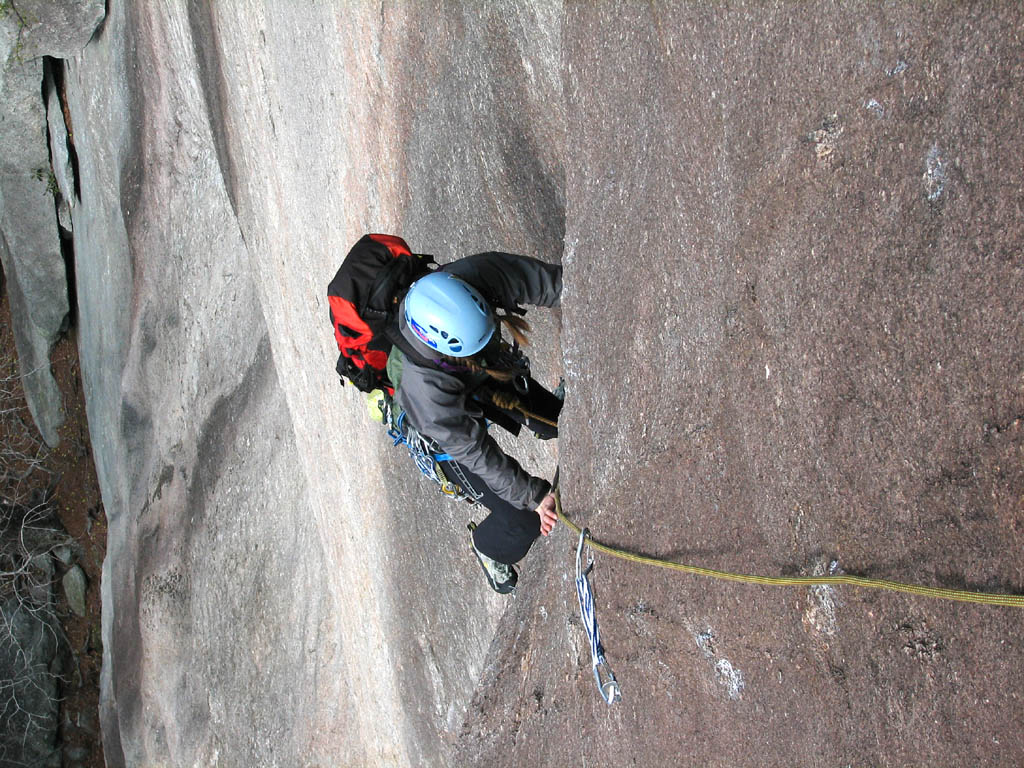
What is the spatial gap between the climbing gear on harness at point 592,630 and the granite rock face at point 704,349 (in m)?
0.04

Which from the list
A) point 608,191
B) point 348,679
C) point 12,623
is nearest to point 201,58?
point 348,679

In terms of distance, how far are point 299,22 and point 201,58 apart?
6.50 feet

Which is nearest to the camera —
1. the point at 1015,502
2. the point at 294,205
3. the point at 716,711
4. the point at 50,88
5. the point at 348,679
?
the point at 1015,502

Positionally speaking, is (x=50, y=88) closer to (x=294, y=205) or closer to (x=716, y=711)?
(x=294, y=205)

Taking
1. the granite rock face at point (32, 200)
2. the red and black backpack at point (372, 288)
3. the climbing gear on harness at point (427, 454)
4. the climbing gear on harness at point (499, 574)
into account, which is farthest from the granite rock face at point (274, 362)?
the red and black backpack at point (372, 288)

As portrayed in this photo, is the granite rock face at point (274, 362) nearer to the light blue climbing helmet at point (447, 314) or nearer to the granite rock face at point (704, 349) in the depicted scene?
the granite rock face at point (704, 349)

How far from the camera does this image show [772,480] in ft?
7.17

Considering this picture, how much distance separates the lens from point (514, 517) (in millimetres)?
4098

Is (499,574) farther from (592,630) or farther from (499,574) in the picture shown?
(592,630)

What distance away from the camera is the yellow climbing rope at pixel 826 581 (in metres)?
1.64

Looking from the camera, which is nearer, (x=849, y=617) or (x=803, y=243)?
(x=849, y=617)

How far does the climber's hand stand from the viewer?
11.6ft

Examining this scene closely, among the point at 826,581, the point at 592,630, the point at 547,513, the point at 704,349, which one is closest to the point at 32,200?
the point at 547,513

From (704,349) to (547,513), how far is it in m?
1.35
